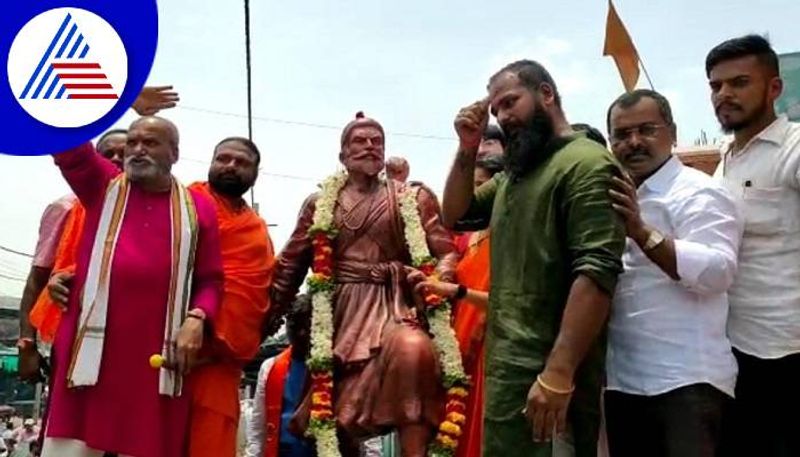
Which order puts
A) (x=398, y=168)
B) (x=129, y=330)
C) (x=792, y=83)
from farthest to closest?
(x=792, y=83) → (x=398, y=168) → (x=129, y=330)

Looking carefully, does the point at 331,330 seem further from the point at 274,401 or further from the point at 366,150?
the point at 274,401

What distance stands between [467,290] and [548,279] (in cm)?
128

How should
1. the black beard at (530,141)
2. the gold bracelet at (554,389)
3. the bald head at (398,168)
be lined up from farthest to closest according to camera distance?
the bald head at (398,168) < the black beard at (530,141) < the gold bracelet at (554,389)

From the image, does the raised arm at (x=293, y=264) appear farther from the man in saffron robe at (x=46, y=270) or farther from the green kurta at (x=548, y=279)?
the green kurta at (x=548, y=279)

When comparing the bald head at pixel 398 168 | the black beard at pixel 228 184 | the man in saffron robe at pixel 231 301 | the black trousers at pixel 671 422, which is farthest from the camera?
the bald head at pixel 398 168

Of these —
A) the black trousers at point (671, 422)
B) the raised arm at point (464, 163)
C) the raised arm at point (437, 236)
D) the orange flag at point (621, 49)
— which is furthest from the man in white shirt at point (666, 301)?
the orange flag at point (621, 49)

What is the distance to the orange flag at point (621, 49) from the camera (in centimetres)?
580

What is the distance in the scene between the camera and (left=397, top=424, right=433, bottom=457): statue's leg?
149 inches

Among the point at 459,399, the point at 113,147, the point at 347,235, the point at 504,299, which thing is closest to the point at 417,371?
the point at 459,399

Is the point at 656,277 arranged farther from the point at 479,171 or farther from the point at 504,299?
the point at 479,171

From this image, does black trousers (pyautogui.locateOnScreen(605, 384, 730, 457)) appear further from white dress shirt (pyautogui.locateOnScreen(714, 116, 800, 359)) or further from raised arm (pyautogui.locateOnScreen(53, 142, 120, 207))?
raised arm (pyautogui.locateOnScreen(53, 142, 120, 207))

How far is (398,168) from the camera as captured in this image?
18.1ft

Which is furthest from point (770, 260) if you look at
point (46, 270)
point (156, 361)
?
point (46, 270)

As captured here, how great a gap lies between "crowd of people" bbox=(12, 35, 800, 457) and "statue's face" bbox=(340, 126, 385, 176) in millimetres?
13
